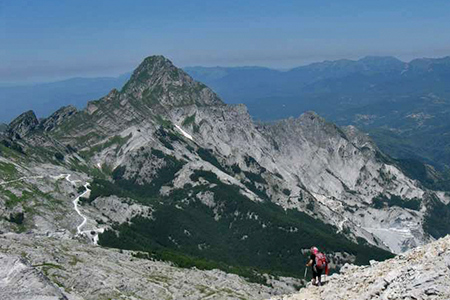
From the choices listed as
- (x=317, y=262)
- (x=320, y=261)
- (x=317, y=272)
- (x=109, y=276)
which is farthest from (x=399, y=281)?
(x=109, y=276)

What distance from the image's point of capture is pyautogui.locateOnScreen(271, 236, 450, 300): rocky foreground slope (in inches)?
1810

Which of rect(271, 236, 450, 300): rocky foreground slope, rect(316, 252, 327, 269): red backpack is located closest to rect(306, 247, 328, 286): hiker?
rect(316, 252, 327, 269): red backpack

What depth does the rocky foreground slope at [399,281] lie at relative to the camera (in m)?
46.0

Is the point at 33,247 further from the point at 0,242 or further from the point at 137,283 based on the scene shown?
the point at 137,283

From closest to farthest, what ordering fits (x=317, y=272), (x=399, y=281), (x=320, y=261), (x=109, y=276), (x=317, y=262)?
(x=399, y=281)
(x=320, y=261)
(x=317, y=262)
(x=317, y=272)
(x=109, y=276)

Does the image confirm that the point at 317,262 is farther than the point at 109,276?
No

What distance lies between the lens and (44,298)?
76.9 m

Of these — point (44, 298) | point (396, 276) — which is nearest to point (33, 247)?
point (44, 298)

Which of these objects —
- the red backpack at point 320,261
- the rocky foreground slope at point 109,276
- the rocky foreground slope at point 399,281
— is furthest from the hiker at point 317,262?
the rocky foreground slope at point 109,276

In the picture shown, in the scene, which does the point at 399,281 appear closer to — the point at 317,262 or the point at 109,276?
the point at 317,262

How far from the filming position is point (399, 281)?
4962cm

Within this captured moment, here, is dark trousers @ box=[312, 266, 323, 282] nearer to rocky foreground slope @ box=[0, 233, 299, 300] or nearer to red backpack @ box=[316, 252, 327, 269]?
red backpack @ box=[316, 252, 327, 269]

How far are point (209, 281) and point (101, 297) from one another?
190 feet

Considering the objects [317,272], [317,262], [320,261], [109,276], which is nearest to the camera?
[320,261]
